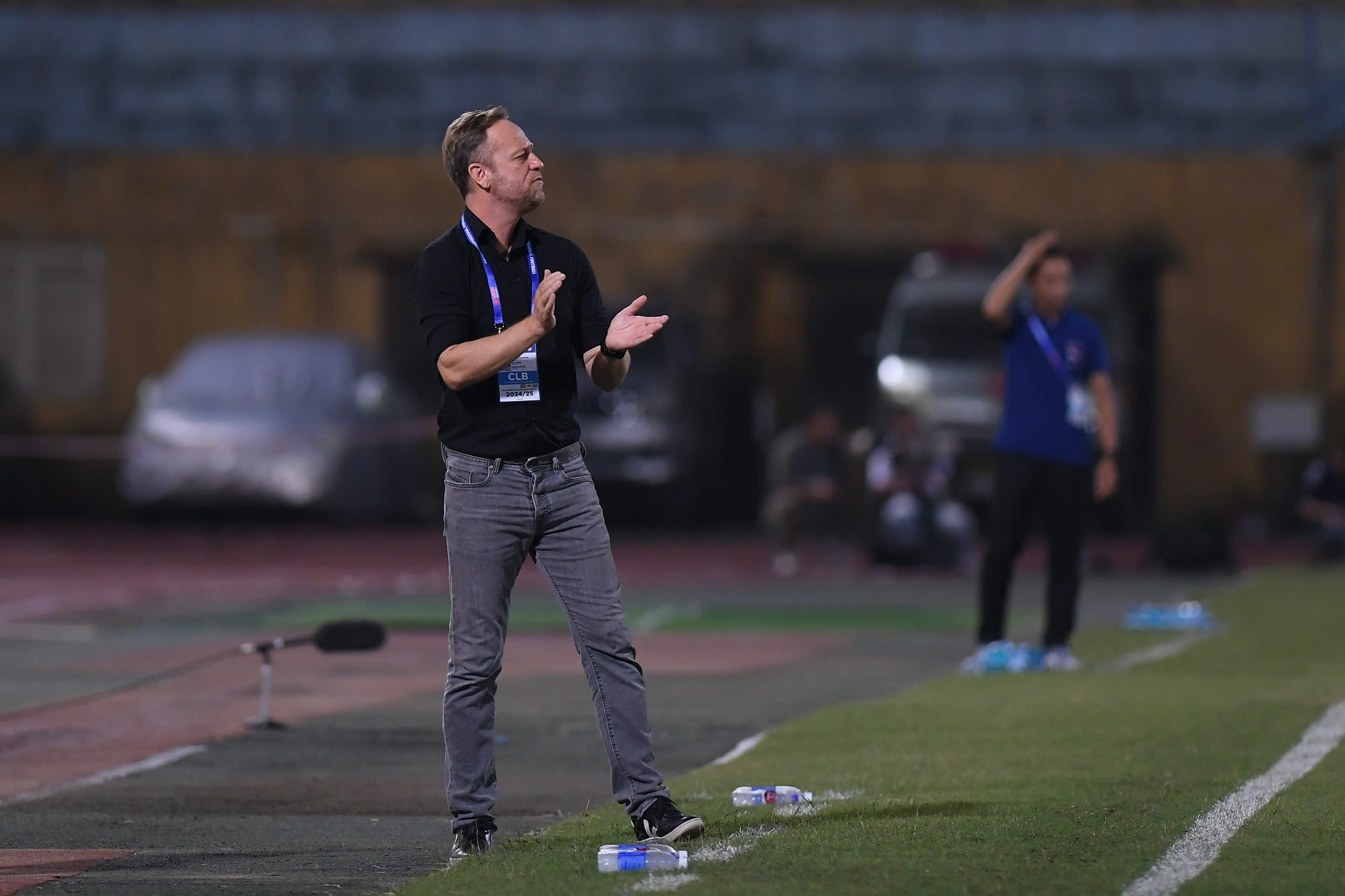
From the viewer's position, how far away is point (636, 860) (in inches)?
271

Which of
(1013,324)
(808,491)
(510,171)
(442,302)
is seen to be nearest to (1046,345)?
(1013,324)

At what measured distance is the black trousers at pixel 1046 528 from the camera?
12.5 meters

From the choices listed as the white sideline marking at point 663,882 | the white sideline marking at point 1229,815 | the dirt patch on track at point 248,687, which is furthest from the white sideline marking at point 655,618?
the white sideline marking at point 663,882

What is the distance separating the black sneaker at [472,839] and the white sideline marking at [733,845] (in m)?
0.62

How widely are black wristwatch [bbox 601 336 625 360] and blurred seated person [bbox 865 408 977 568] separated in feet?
47.2

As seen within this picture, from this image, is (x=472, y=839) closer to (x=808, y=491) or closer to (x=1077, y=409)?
(x=1077, y=409)

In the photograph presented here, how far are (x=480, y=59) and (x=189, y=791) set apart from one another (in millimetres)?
22834

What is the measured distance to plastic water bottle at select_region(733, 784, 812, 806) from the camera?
800cm

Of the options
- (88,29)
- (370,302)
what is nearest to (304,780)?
(370,302)

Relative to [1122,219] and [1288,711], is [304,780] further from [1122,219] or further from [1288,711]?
[1122,219]

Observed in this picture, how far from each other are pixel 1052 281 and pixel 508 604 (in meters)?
5.78

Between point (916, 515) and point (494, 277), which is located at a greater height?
point (494, 277)

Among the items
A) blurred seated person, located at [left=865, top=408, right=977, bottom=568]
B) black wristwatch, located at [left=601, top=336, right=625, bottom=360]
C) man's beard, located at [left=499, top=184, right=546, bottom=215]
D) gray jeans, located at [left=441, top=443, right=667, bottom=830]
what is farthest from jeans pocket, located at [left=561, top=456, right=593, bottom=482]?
blurred seated person, located at [left=865, top=408, right=977, bottom=568]

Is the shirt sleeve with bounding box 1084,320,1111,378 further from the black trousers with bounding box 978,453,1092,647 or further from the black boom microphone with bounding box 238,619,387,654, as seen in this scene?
the black boom microphone with bounding box 238,619,387,654
